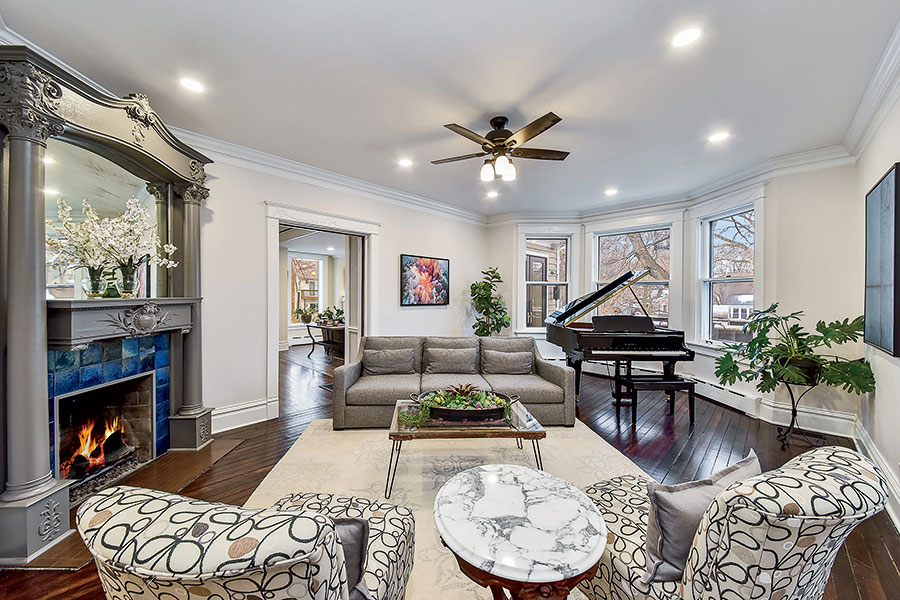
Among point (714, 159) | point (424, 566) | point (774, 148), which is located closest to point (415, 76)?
point (424, 566)

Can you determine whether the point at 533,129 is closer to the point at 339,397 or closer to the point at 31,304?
the point at 339,397

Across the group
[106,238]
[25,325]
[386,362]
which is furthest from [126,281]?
[386,362]

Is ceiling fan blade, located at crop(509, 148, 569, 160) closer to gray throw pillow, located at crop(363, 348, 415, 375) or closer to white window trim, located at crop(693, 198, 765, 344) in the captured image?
gray throw pillow, located at crop(363, 348, 415, 375)

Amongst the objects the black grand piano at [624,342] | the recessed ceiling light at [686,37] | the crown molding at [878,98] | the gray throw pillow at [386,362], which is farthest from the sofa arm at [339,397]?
the crown molding at [878,98]

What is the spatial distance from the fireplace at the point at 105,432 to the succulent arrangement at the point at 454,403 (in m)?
2.06

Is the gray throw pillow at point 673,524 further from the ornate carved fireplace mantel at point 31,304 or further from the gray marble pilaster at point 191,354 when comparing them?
the gray marble pilaster at point 191,354

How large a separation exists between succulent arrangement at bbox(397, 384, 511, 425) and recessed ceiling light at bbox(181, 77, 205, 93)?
2.74m

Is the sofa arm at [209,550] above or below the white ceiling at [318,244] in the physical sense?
below

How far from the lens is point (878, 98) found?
8.16ft

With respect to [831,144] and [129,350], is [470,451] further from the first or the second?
[831,144]

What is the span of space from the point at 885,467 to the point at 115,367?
5580 millimetres

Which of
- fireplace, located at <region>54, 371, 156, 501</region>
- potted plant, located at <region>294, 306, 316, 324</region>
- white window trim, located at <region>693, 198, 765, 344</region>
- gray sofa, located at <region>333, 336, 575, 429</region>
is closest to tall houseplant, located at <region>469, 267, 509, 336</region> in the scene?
gray sofa, located at <region>333, 336, 575, 429</region>

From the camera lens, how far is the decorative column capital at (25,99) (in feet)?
5.96

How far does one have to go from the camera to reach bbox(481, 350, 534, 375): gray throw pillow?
405cm
